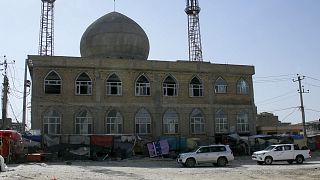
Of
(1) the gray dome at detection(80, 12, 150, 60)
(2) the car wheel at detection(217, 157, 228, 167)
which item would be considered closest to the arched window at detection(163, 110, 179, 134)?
(1) the gray dome at detection(80, 12, 150, 60)

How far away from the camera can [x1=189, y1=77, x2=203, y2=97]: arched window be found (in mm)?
41091

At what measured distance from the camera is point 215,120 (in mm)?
41344

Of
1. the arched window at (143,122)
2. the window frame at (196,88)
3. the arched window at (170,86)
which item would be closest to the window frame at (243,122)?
the window frame at (196,88)

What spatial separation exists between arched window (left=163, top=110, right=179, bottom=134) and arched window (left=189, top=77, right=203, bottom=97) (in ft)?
9.03

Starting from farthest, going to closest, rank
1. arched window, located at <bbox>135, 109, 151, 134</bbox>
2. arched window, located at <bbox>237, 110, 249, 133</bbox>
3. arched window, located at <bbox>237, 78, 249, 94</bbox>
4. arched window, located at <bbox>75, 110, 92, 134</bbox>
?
arched window, located at <bbox>237, 78, 249, 94</bbox>, arched window, located at <bbox>237, 110, 249, 133</bbox>, arched window, located at <bbox>135, 109, 151, 134</bbox>, arched window, located at <bbox>75, 110, 92, 134</bbox>

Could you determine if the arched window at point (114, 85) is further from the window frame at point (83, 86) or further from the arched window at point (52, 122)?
the arched window at point (52, 122)

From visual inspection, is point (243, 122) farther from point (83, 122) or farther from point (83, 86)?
point (83, 86)

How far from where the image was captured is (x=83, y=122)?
37594 millimetres

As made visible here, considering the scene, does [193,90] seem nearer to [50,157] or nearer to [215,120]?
[215,120]

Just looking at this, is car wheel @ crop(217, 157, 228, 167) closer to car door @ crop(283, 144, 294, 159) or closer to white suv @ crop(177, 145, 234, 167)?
white suv @ crop(177, 145, 234, 167)

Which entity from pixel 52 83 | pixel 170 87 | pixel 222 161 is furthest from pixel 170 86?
pixel 222 161

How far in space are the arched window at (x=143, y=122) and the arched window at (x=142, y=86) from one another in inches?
61.6

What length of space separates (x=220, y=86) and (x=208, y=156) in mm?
15260

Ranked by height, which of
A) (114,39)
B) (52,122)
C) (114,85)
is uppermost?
(114,39)
